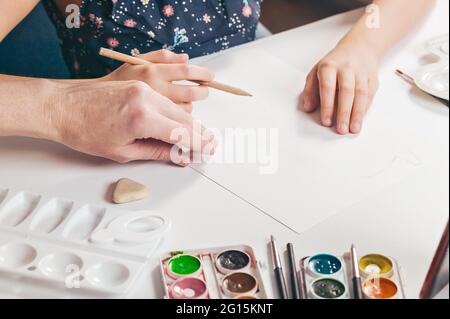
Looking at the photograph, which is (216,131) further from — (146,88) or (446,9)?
(446,9)

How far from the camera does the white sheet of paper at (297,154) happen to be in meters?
0.80

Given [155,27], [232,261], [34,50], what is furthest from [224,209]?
[34,50]

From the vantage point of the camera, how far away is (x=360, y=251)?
0.73 metres

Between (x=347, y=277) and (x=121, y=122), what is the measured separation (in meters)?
0.31

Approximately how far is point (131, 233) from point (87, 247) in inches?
1.9

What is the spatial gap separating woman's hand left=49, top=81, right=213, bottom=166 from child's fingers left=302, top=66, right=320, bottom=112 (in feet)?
0.62

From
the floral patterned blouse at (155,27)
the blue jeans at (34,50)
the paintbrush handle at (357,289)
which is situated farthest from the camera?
the blue jeans at (34,50)

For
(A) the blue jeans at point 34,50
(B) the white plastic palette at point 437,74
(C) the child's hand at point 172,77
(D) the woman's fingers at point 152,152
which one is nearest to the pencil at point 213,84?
(C) the child's hand at point 172,77

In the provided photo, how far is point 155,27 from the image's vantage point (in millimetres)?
1076

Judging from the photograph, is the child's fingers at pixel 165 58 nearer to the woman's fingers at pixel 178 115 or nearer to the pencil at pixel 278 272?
the woman's fingers at pixel 178 115

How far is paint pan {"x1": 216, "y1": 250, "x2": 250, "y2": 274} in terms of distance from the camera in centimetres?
70

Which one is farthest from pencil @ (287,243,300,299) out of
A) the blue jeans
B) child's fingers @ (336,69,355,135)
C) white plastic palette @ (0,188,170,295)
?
the blue jeans

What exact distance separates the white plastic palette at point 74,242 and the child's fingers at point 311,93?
0.31m
